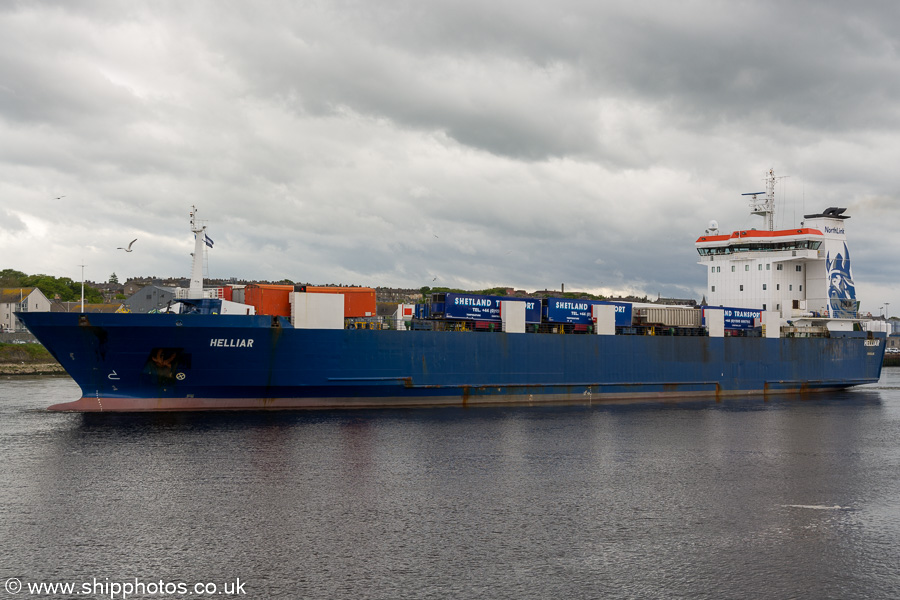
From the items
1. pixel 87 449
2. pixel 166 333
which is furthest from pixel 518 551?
pixel 166 333

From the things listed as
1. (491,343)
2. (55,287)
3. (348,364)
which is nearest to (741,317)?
(491,343)

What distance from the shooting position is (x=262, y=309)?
31.9 meters

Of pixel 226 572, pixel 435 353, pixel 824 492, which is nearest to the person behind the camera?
pixel 226 572

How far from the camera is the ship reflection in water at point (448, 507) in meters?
12.9

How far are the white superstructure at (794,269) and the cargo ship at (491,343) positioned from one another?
0.34ft

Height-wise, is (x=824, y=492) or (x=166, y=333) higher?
(x=166, y=333)

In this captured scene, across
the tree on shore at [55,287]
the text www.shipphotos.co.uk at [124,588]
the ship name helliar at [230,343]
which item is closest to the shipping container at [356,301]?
the ship name helliar at [230,343]

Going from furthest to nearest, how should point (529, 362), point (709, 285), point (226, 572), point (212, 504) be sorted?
point (709, 285) → point (529, 362) → point (212, 504) → point (226, 572)

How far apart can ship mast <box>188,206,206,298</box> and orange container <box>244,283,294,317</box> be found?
2.12 metres

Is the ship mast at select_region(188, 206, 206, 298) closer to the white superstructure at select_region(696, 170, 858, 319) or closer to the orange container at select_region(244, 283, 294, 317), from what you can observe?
the orange container at select_region(244, 283, 294, 317)

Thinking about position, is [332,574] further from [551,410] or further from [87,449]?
[551,410]

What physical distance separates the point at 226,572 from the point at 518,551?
226 inches

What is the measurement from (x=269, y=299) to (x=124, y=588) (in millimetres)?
20921

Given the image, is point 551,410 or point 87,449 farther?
point 551,410
